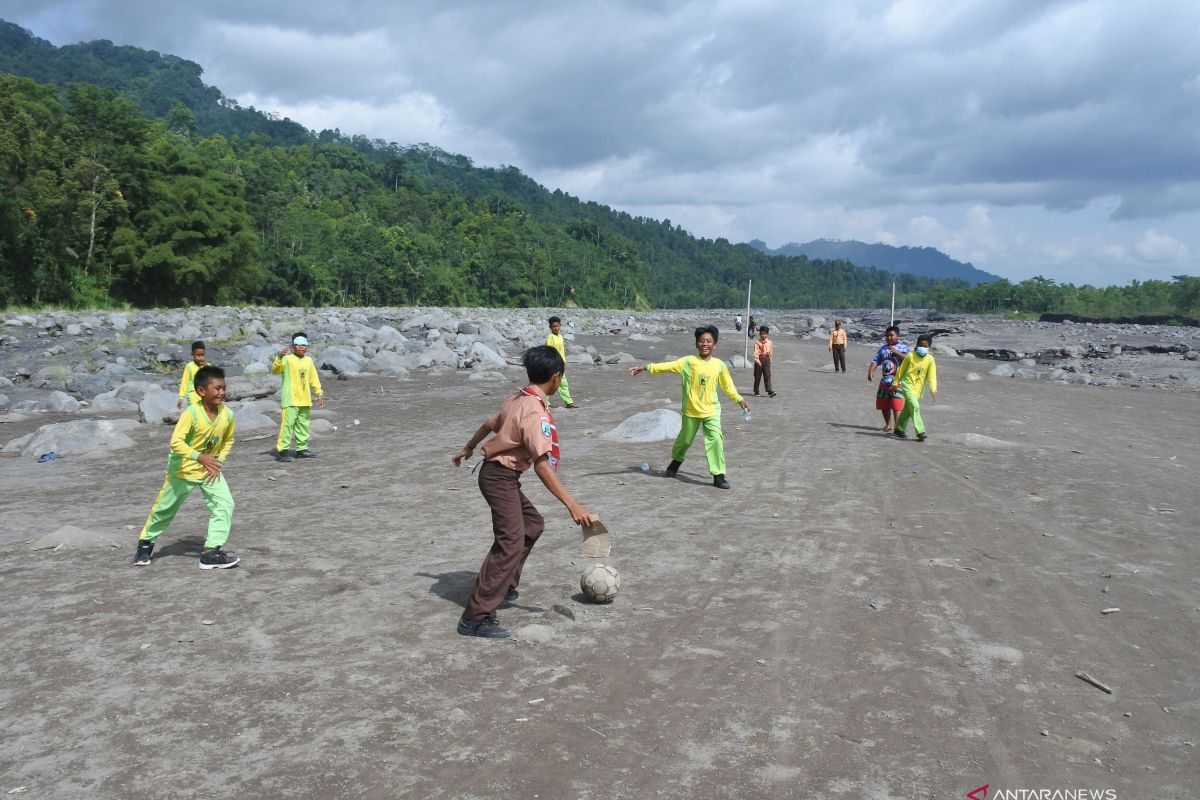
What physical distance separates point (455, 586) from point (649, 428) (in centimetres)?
692

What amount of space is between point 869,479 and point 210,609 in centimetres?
720

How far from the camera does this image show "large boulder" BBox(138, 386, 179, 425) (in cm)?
1312

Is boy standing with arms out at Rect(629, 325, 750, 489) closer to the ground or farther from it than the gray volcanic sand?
farther from it

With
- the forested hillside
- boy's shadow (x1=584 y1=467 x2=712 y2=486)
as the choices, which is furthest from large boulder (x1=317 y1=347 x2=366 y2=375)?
the forested hillside

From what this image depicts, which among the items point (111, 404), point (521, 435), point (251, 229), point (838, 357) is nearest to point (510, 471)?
point (521, 435)

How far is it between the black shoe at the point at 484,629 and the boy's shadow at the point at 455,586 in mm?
415

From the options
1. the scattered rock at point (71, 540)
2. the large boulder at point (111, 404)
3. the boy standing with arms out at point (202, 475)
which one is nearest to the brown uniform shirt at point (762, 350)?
the large boulder at point (111, 404)

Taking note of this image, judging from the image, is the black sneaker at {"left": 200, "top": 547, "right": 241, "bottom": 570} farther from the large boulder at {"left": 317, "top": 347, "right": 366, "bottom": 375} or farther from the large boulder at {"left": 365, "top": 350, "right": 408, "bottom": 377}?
the large boulder at {"left": 365, "top": 350, "right": 408, "bottom": 377}

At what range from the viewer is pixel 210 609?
5.30 metres

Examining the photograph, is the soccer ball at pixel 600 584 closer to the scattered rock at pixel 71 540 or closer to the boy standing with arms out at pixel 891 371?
the scattered rock at pixel 71 540

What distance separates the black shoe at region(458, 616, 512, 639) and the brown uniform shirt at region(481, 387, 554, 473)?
910 millimetres

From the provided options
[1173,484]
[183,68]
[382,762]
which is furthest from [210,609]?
[183,68]

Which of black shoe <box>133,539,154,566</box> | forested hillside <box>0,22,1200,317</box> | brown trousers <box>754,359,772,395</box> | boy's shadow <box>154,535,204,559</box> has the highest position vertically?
forested hillside <box>0,22,1200,317</box>

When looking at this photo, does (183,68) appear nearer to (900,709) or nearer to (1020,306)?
(1020,306)
